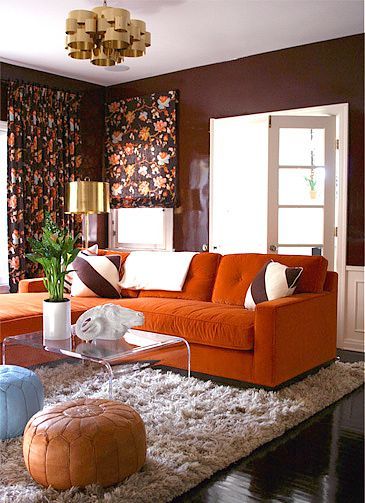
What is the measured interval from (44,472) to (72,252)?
147 cm

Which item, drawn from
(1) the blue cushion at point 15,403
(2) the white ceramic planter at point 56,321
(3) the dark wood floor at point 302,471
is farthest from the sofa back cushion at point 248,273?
(1) the blue cushion at point 15,403

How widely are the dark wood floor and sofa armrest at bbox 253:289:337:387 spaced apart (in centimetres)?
46

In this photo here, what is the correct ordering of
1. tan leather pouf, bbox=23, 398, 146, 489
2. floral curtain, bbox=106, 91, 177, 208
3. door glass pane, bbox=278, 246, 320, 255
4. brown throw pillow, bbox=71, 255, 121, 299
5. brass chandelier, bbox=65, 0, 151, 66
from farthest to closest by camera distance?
floral curtain, bbox=106, 91, 177, 208
door glass pane, bbox=278, 246, 320, 255
brown throw pillow, bbox=71, 255, 121, 299
brass chandelier, bbox=65, 0, 151, 66
tan leather pouf, bbox=23, 398, 146, 489

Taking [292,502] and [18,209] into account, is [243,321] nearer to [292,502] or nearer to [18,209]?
[292,502]

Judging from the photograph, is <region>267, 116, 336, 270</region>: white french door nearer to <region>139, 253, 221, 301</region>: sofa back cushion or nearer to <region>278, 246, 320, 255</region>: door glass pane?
<region>278, 246, 320, 255</region>: door glass pane

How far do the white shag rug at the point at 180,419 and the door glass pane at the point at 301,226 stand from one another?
1342mm

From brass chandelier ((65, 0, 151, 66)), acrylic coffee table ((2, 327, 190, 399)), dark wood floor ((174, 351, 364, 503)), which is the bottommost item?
dark wood floor ((174, 351, 364, 503))

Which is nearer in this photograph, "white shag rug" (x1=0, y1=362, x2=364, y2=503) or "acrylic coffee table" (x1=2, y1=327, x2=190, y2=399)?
"white shag rug" (x1=0, y1=362, x2=364, y2=503)

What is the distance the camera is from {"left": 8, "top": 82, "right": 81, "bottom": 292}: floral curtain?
5.98m

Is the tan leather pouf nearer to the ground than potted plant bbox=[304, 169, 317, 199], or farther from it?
nearer to the ground

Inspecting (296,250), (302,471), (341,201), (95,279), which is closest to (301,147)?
(341,201)

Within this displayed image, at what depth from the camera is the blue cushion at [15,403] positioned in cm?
292

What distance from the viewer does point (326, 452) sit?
9.61 ft

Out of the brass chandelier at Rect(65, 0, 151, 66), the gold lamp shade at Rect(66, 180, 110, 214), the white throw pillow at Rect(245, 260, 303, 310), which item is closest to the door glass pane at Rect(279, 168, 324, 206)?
the white throw pillow at Rect(245, 260, 303, 310)
